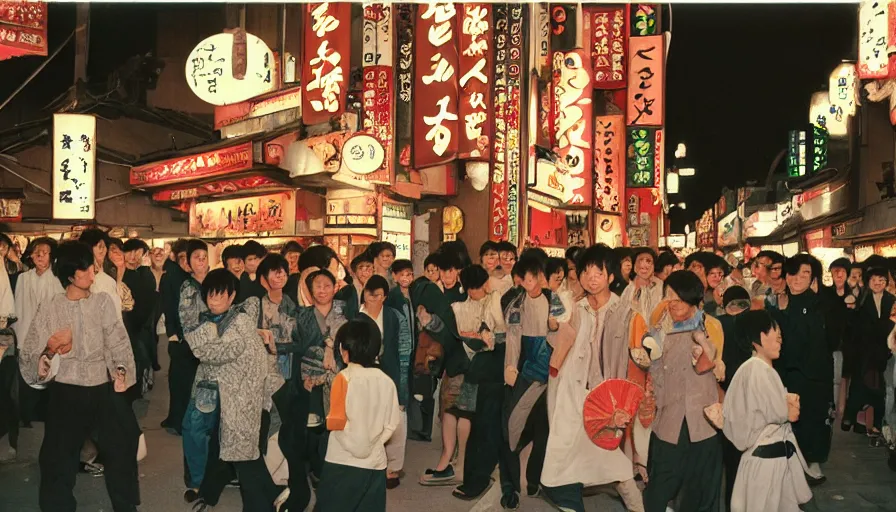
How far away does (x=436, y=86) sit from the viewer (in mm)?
17875

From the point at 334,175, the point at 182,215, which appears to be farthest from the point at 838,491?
the point at 182,215

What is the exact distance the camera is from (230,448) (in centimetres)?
598

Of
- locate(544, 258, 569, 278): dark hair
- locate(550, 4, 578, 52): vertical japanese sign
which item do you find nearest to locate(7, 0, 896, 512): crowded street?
locate(544, 258, 569, 278): dark hair

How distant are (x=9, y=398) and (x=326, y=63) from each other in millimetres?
A: 9967

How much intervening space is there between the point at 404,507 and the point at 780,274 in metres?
4.55

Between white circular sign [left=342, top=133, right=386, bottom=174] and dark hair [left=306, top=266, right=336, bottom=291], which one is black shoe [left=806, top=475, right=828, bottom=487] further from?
white circular sign [left=342, top=133, right=386, bottom=174]

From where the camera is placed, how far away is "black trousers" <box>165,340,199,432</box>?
948 cm

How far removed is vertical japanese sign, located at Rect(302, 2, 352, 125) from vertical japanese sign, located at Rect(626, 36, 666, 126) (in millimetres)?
11705

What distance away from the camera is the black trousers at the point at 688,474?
6012 millimetres

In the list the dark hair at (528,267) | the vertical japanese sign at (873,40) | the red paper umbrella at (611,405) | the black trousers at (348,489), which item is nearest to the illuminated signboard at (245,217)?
the vertical japanese sign at (873,40)

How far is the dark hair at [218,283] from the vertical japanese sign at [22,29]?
308 inches

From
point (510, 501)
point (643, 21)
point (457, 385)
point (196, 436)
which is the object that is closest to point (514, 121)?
point (643, 21)

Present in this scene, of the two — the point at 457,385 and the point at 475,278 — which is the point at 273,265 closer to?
the point at 475,278

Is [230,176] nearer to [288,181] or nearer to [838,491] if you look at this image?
[288,181]
